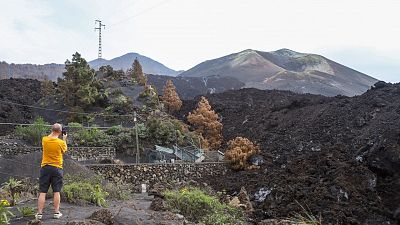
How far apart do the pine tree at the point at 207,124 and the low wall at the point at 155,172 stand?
3.84m

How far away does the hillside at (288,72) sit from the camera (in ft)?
204

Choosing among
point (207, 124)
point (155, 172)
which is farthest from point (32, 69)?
point (155, 172)

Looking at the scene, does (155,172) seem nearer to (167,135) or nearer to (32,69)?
(167,135)

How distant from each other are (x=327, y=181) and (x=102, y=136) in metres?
10.6

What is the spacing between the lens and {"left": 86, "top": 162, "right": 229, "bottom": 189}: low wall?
19000 millimetres

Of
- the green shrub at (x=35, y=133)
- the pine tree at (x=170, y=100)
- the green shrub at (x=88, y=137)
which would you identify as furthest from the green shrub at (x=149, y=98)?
the green shrub at (x=35, y=133)

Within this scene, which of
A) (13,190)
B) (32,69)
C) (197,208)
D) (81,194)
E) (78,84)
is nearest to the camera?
(13,190)

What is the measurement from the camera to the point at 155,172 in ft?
66.7

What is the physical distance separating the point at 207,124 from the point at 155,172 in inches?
247

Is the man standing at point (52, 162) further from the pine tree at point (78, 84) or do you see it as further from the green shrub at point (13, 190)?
the pine tree at point (78, 84)

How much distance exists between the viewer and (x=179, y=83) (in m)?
58.8

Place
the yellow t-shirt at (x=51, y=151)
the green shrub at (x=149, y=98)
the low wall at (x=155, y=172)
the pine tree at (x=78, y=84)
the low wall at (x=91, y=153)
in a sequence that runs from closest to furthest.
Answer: the yellow t-shirt at (x=51, y=151) < the low wall at (x=155, y=172) < the low wall at (x=91, y=153) < the pine tree at (x=78, y=84) < the green shrub at (x=149, y=98)

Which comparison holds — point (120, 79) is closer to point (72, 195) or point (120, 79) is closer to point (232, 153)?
point (232, 153)

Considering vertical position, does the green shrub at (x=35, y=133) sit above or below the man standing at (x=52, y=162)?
below
